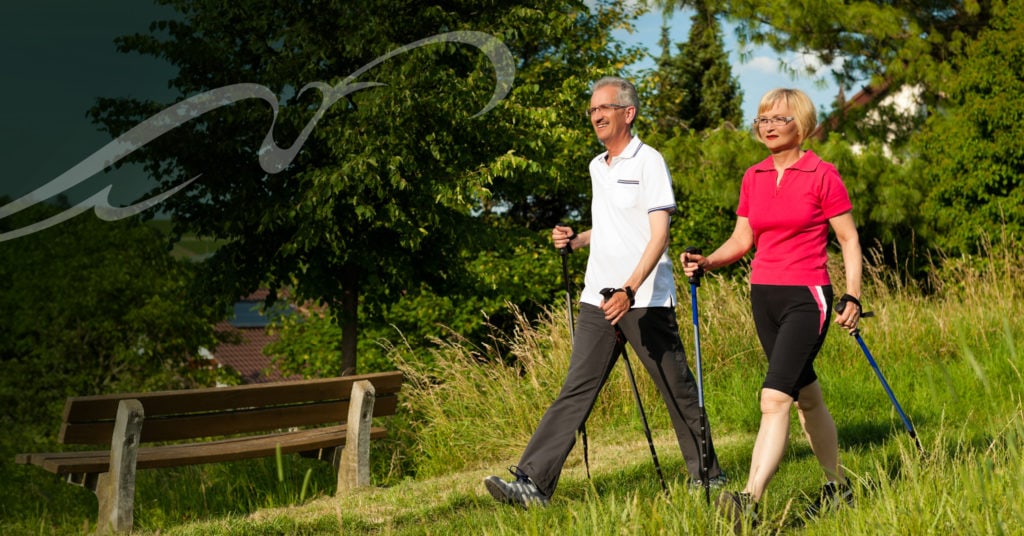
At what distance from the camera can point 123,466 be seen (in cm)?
602

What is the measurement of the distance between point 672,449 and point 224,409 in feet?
9.80

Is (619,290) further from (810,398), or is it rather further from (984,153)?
(984,153)

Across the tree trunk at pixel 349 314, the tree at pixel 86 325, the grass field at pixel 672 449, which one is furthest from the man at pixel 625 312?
the tree at pixel 86 325

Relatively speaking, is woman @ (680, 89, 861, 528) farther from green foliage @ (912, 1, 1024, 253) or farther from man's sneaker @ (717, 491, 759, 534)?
green foliage @ (912, 1, 1024, 253)

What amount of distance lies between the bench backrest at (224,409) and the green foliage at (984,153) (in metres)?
11.3

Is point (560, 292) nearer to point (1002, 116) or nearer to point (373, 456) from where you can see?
point (1002, 116)

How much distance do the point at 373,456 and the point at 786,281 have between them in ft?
18.5

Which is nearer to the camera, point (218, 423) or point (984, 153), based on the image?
point (218, 423)

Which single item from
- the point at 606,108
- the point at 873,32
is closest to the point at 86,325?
the point at 873,32

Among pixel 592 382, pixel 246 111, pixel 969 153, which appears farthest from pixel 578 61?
pixel 592 382

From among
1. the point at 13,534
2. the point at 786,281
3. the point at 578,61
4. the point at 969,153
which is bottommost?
the point at 13,534

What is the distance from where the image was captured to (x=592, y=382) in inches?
173

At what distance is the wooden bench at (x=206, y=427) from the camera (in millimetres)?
6043

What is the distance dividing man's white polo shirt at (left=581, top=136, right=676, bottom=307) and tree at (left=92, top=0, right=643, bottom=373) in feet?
25.9
